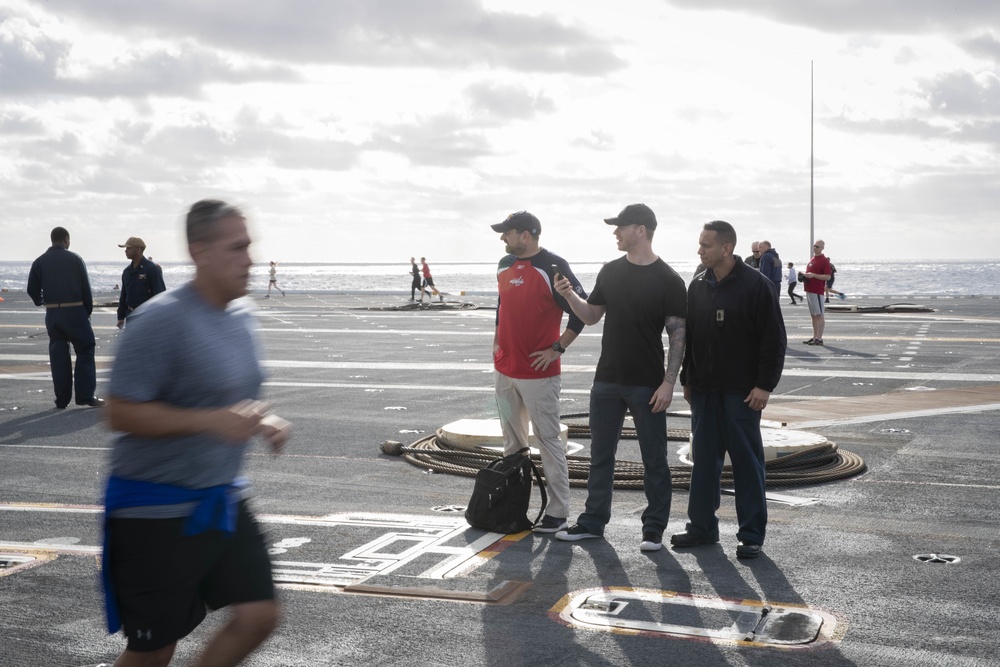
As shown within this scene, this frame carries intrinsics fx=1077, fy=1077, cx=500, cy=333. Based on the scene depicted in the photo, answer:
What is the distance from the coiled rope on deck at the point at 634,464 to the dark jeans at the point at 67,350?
534cm

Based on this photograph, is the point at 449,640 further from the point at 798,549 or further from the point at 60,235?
the point at 60,235

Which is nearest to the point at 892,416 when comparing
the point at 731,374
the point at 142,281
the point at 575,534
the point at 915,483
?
the point at 915,483

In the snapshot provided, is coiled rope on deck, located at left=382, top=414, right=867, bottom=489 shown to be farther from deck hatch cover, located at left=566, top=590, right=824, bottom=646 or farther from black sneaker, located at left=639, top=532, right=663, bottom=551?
deck hatch cover, located at left=566, top=590, right=824, bottom=646

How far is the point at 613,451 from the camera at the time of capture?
22.3ft

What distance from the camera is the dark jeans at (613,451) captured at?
21.7 ft

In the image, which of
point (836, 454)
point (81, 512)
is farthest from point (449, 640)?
point (836, 454)

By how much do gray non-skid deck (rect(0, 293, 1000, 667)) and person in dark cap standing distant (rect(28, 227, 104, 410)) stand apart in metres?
0.53

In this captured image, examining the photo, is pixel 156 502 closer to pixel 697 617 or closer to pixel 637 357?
pixel 697 617

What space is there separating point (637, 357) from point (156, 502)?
401cm

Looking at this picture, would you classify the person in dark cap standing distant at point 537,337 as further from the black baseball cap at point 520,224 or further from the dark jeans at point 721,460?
the dark jeans at point 721,460

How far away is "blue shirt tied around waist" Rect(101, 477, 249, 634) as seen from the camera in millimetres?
3094

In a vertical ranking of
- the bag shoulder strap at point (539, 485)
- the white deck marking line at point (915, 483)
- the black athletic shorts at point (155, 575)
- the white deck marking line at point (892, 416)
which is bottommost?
the white deck marking line at point (892, 416)

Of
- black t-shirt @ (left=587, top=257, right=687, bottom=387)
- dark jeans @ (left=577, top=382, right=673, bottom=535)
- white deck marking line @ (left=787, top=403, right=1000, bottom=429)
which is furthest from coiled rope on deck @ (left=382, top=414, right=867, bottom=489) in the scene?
white deck marking line @ (left=787, top=403, right=1000, bottom=429)

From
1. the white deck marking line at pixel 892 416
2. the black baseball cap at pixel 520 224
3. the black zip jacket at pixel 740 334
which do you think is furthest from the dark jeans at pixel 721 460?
the white deck marking line at pixel 892 416
